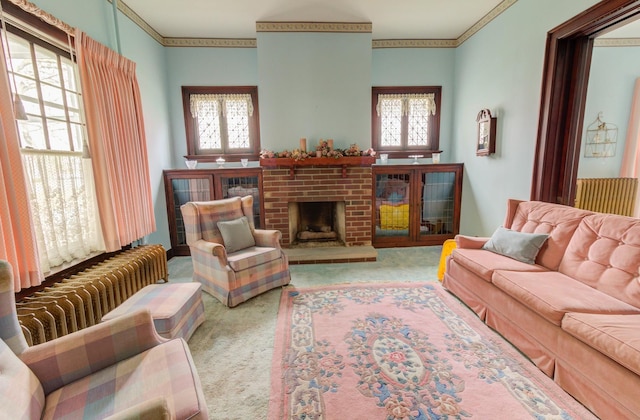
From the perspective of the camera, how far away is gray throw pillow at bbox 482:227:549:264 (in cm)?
227

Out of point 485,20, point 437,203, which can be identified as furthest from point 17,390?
point 485,20

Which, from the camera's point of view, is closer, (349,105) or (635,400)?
(635,400)

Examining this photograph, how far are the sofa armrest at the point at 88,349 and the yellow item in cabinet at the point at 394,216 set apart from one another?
11.0ft

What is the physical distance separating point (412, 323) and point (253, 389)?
4.14 ft

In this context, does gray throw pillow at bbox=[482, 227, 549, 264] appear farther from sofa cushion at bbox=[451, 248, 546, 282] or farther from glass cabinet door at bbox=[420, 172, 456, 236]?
glass cabinet door at bbox=[420, 172, 456, 236]

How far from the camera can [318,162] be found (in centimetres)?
378

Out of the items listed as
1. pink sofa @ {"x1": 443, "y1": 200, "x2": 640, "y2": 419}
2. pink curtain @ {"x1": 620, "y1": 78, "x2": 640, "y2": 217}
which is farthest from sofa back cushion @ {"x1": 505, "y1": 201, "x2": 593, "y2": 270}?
pink curtain @ {"x1": 620, "y1": 78, "x2": 640, "y2": 217}

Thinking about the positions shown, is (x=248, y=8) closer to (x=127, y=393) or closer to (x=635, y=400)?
(x=127, y=393)

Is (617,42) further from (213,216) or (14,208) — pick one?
(14,208)

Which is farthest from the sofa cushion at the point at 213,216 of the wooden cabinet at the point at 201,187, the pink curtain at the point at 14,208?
the pink curtain at the point at 14,208

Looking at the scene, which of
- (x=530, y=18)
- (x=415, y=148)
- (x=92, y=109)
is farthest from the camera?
(x=415, y=148)

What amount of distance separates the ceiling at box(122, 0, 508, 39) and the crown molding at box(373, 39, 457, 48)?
0.66 feet

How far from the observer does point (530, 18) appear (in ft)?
9.32

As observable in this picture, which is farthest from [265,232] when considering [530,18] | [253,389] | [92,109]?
[530,18]
